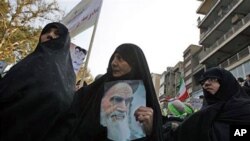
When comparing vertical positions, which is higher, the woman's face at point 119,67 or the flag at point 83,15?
the flag at point 83,15

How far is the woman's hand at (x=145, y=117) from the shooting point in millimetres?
1367

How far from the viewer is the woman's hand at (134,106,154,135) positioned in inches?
53.8

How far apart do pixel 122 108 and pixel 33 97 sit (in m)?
0.42

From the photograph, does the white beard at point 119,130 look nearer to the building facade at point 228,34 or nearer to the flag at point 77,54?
the flag at point 77,54

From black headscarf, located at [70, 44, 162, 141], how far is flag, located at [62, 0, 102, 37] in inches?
111

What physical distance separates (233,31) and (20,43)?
57.0 feet

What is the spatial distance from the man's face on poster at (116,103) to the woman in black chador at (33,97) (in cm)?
22

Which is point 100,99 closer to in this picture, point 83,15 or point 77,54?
point 77,54

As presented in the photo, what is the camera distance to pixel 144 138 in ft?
4.51

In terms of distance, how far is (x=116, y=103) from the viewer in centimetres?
140

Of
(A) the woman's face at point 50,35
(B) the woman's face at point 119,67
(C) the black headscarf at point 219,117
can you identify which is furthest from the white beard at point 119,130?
(C) the black headscarf at point 219,117

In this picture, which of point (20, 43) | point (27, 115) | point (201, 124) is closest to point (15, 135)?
point (27, 115)

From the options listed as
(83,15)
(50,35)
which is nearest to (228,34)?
(83,15)

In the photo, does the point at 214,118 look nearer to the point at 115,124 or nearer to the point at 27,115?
the point at 115,124
